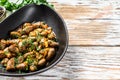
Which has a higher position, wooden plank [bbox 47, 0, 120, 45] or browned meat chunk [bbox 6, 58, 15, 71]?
wooden plank [bbox 47, 0, 120, 45]

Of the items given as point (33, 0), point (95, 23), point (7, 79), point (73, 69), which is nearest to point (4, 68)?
point (7, 79)

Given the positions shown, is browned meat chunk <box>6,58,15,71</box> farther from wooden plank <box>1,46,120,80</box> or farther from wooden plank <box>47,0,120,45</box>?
wooden plank <box>47,0,120,45</box>

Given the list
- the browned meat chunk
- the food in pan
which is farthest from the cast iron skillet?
the browned meat chunk

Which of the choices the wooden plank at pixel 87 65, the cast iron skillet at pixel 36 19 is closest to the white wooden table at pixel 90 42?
the wooden plank at pixel 87 65

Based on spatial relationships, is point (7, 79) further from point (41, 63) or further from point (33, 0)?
point (33, 0)

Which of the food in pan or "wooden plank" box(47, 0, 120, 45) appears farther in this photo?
"wooden plank" box(47, 0, 120, 45)

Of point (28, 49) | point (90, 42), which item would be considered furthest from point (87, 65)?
point (28, 49)

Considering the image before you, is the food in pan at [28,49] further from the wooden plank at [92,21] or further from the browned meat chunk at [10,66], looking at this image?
the wooden plank at [92,21]
